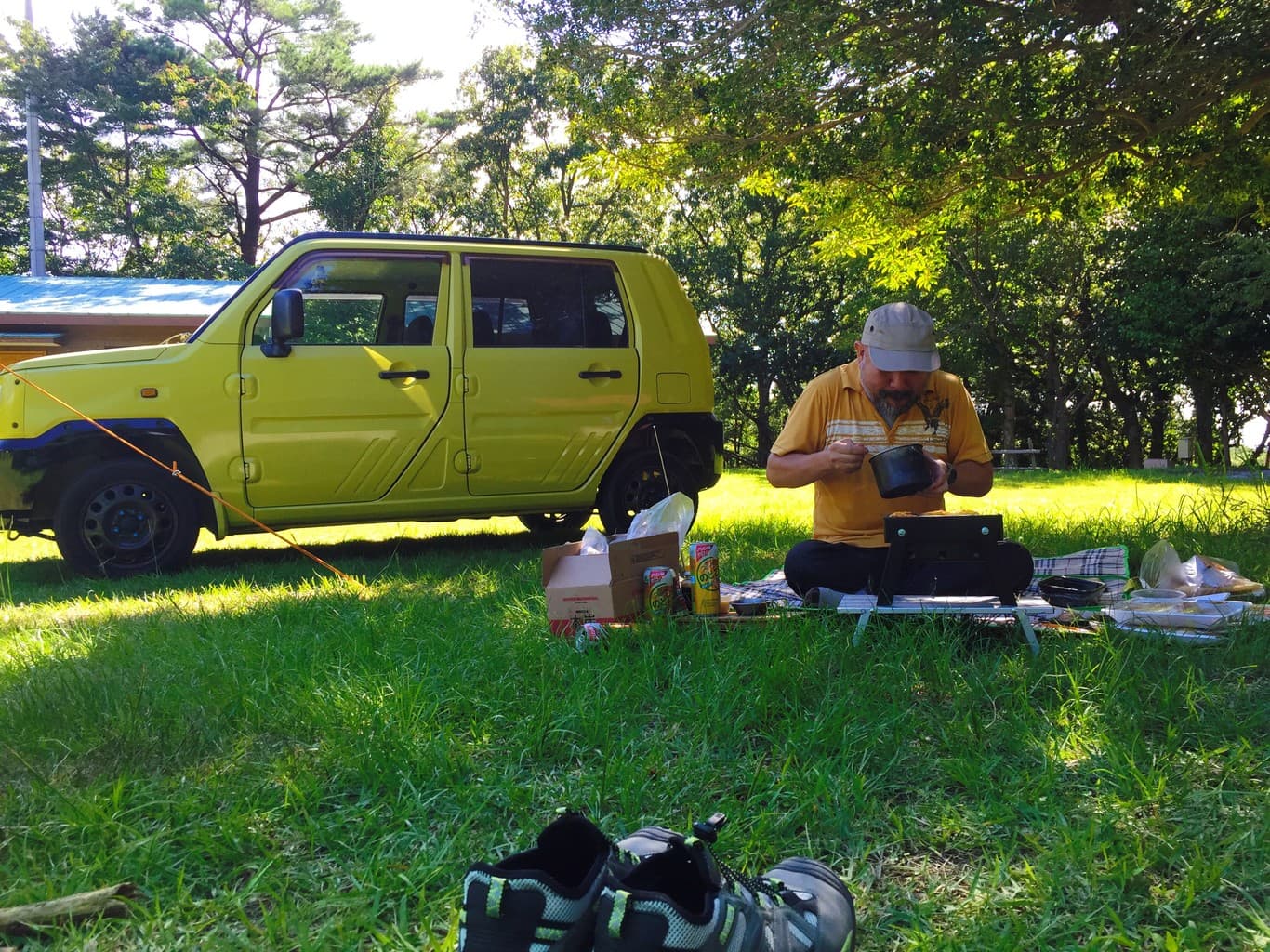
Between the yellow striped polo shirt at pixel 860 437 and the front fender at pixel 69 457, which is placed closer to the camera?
the yellow striped polo shirt at pixel 860 437

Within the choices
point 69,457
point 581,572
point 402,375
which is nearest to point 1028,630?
point 581,572

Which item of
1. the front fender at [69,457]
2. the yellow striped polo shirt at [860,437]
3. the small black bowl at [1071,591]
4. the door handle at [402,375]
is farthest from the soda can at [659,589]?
the front fender at [69,457]

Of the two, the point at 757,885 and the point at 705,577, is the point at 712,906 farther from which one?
the point at 705,577

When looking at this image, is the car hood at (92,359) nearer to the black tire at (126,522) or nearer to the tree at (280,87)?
the black tire at (126,522)

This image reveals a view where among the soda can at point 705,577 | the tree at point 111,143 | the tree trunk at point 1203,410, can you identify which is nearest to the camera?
the soda can at point 705,577

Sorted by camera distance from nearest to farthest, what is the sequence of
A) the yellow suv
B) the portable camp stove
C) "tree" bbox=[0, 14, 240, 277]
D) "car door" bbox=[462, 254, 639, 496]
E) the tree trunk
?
the portable camp stove < the yellow suv < "car door" bbox=[462, 254, 639, 496] < the tree trunk < "tree" bbox=[0, 14, 240, 277]

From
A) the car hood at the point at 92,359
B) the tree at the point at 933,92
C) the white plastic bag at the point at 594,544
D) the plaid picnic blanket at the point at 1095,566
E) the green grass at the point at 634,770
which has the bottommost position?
the green grass at the point at 634,770

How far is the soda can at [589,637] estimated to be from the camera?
3529 millimetres

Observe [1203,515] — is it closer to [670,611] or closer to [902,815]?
[670,611]

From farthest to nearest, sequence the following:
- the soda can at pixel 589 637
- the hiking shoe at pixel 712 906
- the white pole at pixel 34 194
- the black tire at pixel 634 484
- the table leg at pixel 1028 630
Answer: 1. the white pole at pixel 34 194
2. the black tire at pixel 634 484
3. the soda can at pixel 589 637
4. the table leg at pixel 1028 630
5. the hiking shoe at pixel 712 906

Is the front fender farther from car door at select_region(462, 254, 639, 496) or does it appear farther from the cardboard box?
the cardboard box

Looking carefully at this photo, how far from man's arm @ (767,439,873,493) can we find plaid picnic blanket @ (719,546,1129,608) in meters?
0.59

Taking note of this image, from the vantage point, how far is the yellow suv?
18.5 feet

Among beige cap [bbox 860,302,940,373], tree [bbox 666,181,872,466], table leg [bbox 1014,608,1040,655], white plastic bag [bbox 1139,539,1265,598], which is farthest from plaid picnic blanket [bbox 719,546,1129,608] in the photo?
tree [bbox 666,181,872,466]
